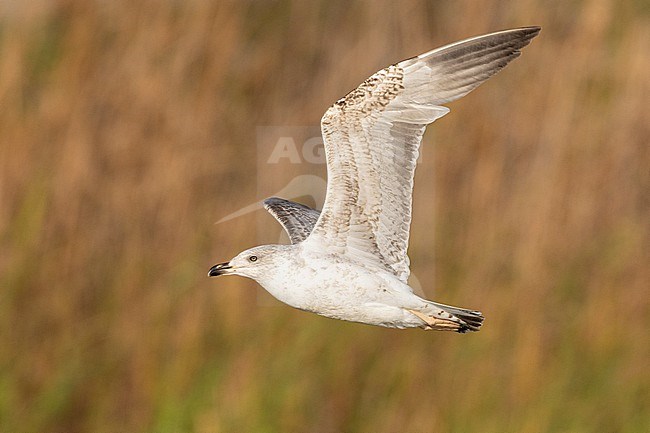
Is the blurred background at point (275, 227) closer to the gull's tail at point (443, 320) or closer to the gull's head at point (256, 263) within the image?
the gull's head at point (256, 263)

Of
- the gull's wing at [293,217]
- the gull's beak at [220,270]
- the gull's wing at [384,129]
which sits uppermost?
the gull's wing at [384,129]

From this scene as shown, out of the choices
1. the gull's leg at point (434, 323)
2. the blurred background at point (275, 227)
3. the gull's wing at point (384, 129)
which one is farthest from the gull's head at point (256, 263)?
the blurred background at point (275, 227)

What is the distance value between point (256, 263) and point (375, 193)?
460mm

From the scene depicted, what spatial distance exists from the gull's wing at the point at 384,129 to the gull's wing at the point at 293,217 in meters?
0.46

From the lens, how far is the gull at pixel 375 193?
13.7 feet

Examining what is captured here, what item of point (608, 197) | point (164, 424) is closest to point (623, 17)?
point (608, 197)

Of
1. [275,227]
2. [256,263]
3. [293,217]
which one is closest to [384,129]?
→ [256,263]

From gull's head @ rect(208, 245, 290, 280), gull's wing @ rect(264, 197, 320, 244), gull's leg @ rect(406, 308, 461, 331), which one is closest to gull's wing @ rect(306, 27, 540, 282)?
gull's head @ rect(208, 245, 290, 280)

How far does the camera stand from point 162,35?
5.80 m

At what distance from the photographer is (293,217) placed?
505cm

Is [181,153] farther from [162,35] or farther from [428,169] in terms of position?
[428,169]

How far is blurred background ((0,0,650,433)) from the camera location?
527 centimetres

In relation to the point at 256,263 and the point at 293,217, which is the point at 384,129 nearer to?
the point at 256,263

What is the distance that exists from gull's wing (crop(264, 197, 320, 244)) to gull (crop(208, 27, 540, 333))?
0.48 m
